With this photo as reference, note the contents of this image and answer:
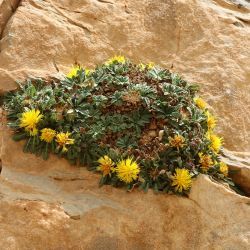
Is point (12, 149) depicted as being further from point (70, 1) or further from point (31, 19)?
point (70, 1)

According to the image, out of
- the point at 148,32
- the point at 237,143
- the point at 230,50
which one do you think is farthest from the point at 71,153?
the point at 230,50

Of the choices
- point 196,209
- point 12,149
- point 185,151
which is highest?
point 185,151

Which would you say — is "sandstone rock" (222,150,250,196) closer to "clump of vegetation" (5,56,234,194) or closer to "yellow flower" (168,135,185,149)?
"clump of vegetation" (5,56,234,194)

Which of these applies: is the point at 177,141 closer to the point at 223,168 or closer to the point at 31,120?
the point at 223,168

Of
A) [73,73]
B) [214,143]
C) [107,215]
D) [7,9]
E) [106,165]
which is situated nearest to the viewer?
[107,215]

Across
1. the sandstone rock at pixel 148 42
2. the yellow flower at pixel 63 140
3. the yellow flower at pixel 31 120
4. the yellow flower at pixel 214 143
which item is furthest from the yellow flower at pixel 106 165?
the sandstone rock at pixel 148 42

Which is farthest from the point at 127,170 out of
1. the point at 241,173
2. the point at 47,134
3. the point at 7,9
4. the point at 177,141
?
the point at 7,9

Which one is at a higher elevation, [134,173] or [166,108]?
[166,108]
